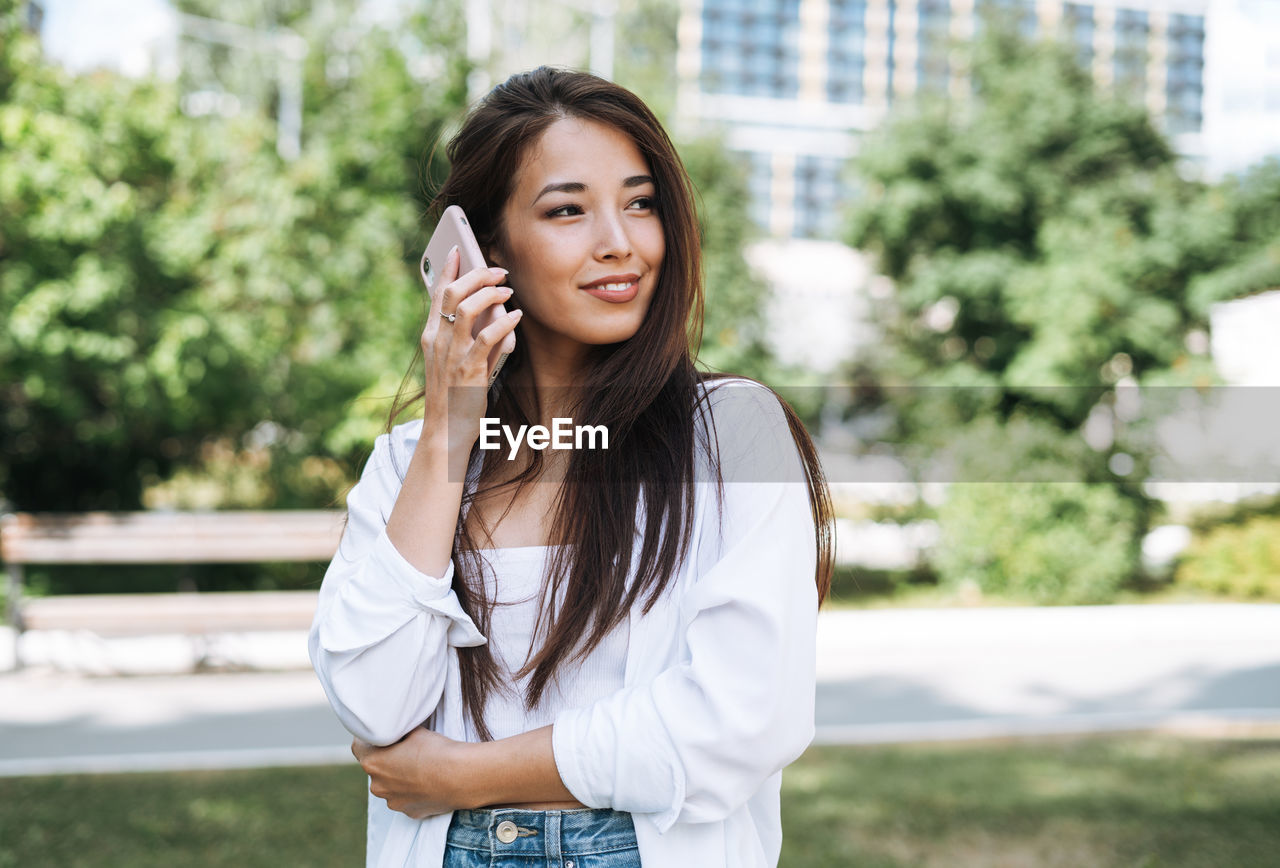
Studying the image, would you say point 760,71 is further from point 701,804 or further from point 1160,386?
point 701,804

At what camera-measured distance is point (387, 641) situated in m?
1.44

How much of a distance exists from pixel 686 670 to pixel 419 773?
0.40 m

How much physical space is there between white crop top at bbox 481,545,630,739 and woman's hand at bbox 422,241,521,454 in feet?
0.62

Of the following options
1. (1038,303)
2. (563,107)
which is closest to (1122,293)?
(1038,303)

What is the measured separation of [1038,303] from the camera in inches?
448

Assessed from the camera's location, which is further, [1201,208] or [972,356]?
[972,356]

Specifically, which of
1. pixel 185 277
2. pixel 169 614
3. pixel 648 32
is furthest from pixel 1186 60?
pixel 169 614

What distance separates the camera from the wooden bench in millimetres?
6770

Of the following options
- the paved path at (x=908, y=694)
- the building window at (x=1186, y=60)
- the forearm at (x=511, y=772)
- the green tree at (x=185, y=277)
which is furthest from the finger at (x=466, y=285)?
the building window at (x=1186, y=60)

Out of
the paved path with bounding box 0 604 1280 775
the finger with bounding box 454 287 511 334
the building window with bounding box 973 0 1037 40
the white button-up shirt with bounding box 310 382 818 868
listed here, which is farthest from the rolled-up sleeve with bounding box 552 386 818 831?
the building window with bounding box 973 0 1037 40

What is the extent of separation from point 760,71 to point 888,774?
5750cm

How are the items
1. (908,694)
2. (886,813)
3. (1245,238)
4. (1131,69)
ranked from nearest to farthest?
(886,813), (908,694), (1245,238), (1131,69)

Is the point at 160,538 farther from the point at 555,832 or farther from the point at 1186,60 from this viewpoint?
the point at 1186,60

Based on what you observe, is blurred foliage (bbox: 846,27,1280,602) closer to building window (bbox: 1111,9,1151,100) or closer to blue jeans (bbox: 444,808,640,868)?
building window (bbox: 1111,9,1151,100)
